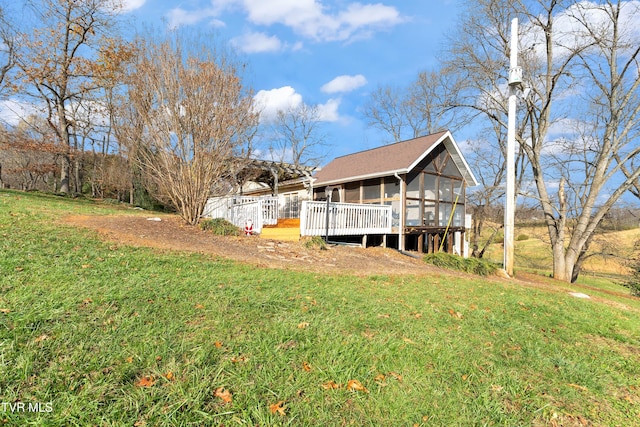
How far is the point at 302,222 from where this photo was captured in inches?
396

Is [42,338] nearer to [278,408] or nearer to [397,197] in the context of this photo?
[278,408]

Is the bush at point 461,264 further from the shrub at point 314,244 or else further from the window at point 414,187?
the shrub at point 314,244

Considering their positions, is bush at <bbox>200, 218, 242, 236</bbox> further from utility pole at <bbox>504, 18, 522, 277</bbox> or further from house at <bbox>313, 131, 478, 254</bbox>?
utility pole at <bbox>504, 18, 522, 277</bbox>

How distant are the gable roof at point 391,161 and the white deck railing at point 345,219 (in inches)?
75.2

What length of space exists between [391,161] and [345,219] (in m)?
A: 4.13

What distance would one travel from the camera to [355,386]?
238 centimetres

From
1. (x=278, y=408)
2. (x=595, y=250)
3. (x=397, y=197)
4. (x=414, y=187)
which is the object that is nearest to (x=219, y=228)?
(x=397, y=197)

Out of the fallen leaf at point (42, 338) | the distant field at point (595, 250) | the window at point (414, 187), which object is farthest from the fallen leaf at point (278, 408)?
the distant field at point (595, 250)

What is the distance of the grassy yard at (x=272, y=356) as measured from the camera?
2.02m

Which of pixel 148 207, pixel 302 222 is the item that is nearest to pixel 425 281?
pixel 302 222

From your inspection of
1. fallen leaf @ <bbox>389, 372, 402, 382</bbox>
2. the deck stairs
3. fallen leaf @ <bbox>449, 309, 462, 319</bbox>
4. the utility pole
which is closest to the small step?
the deck stairs

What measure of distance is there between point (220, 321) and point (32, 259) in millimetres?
3154

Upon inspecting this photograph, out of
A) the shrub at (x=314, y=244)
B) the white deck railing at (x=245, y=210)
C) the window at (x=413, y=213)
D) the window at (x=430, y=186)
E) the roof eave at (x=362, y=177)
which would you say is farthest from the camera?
the window at (x=430, y=186)

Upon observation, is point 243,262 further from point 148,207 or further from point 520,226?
point 520,226
